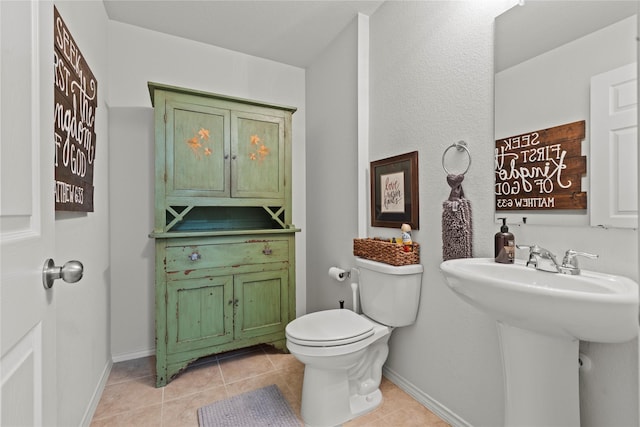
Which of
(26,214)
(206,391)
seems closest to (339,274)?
(206,391)

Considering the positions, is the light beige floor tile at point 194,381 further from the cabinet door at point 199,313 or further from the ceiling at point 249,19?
the ceiling at point 249,19

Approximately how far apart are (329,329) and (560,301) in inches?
42.2

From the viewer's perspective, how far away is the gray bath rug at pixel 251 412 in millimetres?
1539

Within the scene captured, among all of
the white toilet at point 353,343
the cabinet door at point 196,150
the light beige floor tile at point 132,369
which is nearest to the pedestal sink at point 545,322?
the white toilet at point 353,343

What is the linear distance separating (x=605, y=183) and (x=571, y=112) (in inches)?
10.7

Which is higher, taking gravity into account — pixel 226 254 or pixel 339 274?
pixel 226 254

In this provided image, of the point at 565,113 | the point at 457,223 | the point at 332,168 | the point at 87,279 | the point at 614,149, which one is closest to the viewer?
the point at 614,149

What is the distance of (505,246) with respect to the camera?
1.19 metres

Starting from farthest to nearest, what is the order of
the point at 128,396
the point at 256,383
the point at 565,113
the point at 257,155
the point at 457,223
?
the point at 257,155 < the point at 256,383 < the point at 128,396 < the point at 457,223 < the point at 565,113

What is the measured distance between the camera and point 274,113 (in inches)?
88.5

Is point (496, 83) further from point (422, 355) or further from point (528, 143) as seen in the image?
point (422, 355)

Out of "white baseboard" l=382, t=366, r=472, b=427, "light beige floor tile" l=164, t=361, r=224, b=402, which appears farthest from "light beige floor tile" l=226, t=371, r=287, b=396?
"white baseboard" l=382, t=366, r=472, b=427

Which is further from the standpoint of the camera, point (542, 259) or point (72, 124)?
point (72, 124)

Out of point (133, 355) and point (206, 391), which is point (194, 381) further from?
point (133, 355)
